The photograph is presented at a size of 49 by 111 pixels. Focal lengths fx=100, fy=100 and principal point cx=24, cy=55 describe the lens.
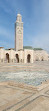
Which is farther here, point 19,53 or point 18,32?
point 18,32

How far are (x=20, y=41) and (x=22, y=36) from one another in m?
2.28

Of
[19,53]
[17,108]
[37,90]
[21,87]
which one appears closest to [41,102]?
[17,108]

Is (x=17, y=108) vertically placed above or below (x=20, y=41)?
below

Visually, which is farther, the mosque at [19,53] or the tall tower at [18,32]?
the tall tower at [18,32]

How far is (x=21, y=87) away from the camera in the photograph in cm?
427

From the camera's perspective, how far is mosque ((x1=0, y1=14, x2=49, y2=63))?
20381mm

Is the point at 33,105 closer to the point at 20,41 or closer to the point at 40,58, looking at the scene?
the point at 20,41

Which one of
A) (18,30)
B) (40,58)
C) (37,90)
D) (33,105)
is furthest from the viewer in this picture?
(40,58)

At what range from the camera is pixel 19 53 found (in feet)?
73.1

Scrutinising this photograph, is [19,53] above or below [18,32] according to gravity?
below

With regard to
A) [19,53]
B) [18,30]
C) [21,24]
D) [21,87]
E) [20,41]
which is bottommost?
[21,87]

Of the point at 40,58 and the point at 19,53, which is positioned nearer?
the point at 19,53

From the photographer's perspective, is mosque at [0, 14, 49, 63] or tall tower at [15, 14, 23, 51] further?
tall tower at [15, 14, 23, 51]

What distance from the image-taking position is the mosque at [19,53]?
20.4m
